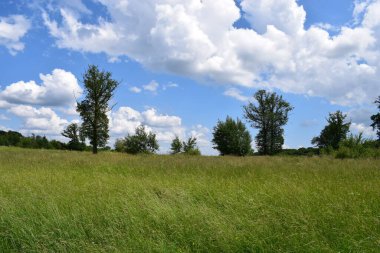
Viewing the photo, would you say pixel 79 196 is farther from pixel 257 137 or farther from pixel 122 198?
pixel 257 137

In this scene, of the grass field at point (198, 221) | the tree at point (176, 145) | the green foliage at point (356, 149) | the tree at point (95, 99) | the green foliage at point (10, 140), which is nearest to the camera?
the grass field at point (198, 221)

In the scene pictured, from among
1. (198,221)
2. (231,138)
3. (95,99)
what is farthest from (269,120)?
(198,221)

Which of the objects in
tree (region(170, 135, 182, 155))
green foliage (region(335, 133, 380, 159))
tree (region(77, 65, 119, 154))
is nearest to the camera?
green foliage (region(335, 133, 380, 159))

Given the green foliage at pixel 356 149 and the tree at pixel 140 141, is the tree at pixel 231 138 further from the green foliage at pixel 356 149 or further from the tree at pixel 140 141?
the green foliage at pixel 356 149

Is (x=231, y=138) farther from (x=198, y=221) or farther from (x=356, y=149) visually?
(x=198, y=221)

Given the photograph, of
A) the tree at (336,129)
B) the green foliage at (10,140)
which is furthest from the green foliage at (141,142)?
the green foliage at (10,140)

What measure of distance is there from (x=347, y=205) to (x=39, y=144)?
82.6 m

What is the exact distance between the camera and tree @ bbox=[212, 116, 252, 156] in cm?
5356

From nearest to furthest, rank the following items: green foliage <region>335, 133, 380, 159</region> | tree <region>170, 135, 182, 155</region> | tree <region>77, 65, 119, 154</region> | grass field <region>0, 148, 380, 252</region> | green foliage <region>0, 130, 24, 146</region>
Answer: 1. grass field <region>0, 148, 380, 252</region>
2. green foliage <region>335, 133, 380, 159</region>
3. tree <region>77, 65, 119, 154</region>
4. tree <region>170, 135, 182, 155</region>
5. green foliage <region>0, 130, 24, 146</region>

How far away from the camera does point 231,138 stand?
53.6 m

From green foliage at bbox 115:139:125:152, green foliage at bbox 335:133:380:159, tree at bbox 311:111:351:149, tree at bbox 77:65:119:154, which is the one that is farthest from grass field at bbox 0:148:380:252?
green foliage at bbox 115:139:125:152

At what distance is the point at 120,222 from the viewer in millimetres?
5383

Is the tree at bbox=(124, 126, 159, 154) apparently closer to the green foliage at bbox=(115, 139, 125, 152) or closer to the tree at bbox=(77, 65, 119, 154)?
the green foliage at bbox=(115, 139, 125, 152)

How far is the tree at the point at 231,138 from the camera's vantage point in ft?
176
